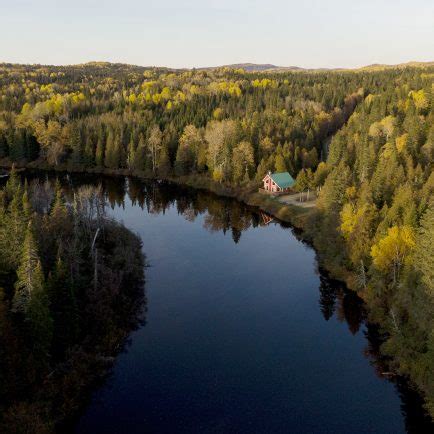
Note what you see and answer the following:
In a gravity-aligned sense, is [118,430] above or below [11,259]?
below

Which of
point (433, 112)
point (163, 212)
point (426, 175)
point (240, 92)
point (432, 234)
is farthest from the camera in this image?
point (240, 92)

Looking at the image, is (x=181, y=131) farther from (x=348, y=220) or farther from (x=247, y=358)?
(x=247, y=358)

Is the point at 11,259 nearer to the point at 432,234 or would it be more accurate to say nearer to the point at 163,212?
the point at 432,234

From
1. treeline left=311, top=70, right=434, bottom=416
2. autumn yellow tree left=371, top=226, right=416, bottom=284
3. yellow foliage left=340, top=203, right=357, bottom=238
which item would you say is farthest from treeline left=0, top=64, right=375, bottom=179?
autumn yellow tree left=371, top=226, right=416, bottom=284

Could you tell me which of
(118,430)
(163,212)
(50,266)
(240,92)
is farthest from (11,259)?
(240,92)

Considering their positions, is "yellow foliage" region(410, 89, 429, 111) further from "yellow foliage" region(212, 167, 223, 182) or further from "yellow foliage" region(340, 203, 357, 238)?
"yellow foliage" region(340, 203, 357, 238)

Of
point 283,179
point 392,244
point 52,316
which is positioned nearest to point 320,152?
point 283,179

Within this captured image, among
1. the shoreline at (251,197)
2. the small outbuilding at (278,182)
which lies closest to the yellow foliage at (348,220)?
the shoreline at (251,197)
